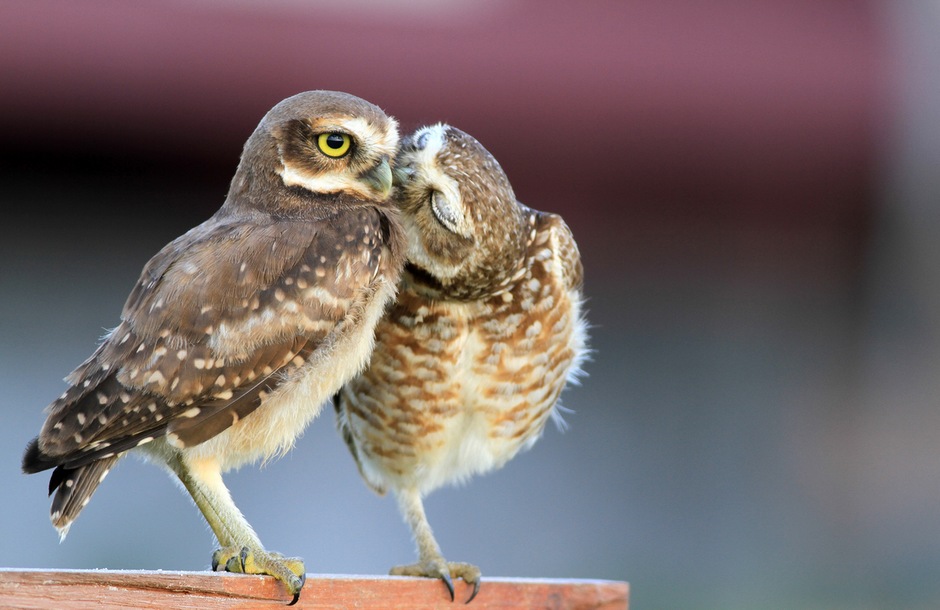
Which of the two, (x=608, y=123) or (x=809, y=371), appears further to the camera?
(x=809, y=371)

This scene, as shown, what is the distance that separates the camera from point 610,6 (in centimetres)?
704

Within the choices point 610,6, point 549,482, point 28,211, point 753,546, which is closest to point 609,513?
point 549,482

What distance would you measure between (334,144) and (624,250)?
556 cm

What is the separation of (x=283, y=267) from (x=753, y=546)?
6522 millimetres

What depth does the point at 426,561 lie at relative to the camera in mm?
3123

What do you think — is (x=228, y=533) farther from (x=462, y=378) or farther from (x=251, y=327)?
(x=462, y=378)

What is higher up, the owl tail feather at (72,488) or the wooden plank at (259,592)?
the owl tail feather at (72,488)

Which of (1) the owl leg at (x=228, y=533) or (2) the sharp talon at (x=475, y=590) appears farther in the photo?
(2) the sharp talon at (x=475, y=590)

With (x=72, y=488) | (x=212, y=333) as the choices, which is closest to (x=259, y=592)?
(x=72, y=488)

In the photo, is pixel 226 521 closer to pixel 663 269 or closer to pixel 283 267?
pixel 283 267

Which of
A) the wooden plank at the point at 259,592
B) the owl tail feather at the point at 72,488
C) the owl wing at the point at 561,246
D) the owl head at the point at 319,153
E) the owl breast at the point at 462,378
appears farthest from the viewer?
the owl wing at the point at 561,246

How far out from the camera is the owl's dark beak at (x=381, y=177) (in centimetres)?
256

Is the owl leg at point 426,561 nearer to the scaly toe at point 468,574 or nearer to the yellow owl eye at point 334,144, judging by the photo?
the scaly toe at point 468,574

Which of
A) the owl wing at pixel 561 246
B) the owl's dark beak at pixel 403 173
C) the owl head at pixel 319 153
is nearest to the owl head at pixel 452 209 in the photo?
the owl's dark beak at pixel 403 173
